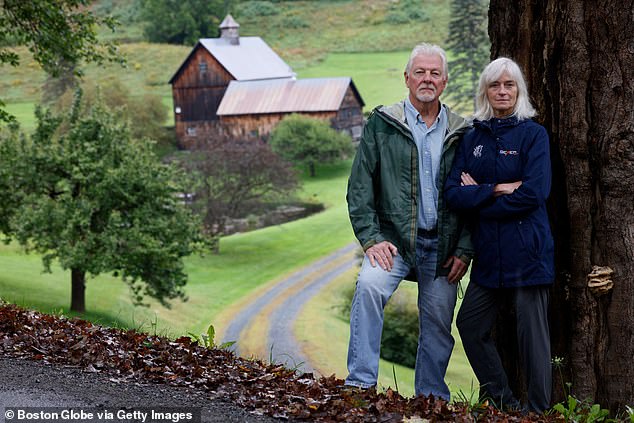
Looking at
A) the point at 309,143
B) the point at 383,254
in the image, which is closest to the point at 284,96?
the point at 309,143

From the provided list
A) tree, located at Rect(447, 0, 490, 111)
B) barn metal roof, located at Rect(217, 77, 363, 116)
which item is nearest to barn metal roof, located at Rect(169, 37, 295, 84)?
barn metal roof, located at Rect(217, 77, 363, 116)

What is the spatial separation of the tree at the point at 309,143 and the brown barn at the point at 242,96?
5.85 metres

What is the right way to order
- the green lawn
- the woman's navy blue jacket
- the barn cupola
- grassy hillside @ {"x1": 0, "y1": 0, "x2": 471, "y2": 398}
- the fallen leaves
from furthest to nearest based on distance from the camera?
1. the barn cupola
2. grassy hillside @ {"x1": 0, "y1": 0, "x2": 471, "y2": 398}
3. the green lawn
4. the woman's navy blue jacket
5. the fallen leaves

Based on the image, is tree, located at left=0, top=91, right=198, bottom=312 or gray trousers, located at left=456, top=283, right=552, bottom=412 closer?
gray trousers, located at left=456, top=283, right=552, bottom=412

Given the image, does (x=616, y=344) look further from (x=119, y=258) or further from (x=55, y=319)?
(x=119, y=258)

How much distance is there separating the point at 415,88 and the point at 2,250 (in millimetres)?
41748

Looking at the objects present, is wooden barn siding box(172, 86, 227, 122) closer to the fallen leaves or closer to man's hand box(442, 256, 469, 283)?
the fallen leaves

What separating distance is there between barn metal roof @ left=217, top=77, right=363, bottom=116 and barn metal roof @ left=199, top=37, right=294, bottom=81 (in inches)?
70.1

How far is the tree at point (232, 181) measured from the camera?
2021 inches

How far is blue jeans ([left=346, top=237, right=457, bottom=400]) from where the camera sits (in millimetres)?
5688

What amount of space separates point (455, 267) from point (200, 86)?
273 feet

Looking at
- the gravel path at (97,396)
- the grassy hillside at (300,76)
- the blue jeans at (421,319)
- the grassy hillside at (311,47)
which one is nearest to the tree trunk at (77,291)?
the grassy hillside at (300,76)

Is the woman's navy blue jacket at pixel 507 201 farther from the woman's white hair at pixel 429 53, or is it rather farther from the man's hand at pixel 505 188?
the woman's white hair at pixel 429 53

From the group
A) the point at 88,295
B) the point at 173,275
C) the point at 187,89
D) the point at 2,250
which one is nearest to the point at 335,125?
the point at 187,89
